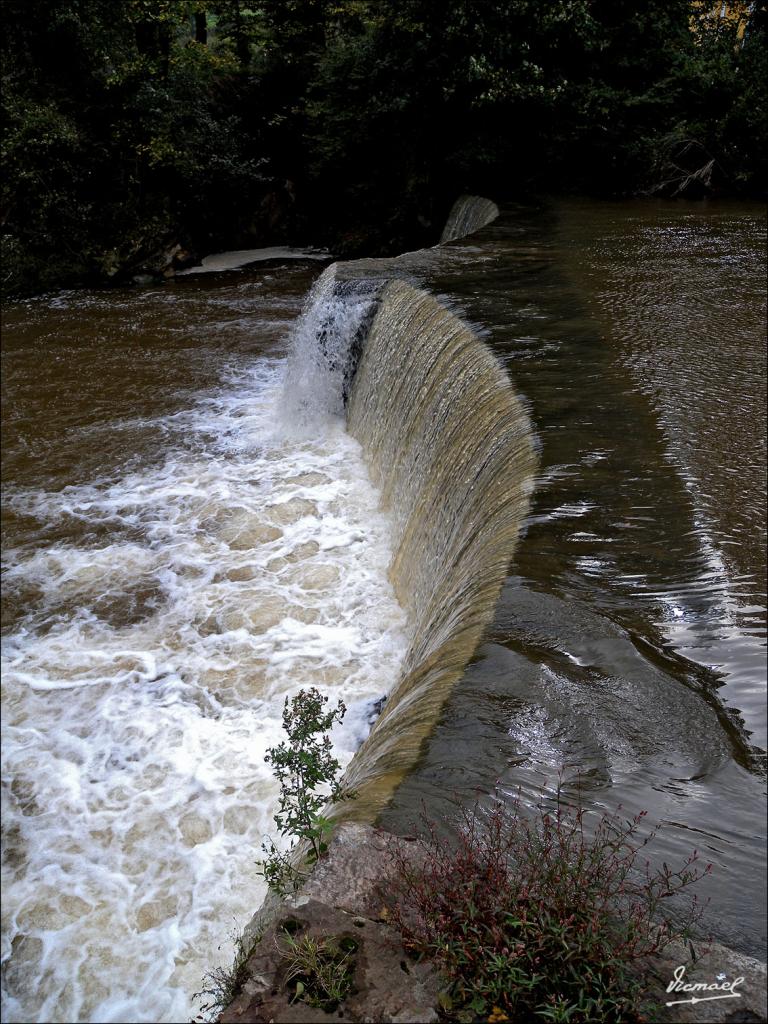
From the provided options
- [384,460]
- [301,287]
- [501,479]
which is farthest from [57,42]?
[501,479]

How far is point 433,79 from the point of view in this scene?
11.9 meters

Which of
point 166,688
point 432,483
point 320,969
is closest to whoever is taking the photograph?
point 320,969

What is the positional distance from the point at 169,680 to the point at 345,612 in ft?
4.03

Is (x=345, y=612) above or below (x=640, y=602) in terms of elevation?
below

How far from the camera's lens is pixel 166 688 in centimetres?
480

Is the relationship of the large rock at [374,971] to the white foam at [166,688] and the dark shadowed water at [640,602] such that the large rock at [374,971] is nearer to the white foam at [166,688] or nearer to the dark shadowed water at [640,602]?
the dark shadowed water at [640,602]

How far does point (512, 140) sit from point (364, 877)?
12.1 meters

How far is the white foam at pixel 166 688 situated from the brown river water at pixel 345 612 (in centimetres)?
2

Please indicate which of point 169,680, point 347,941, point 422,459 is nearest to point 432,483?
point 422,459

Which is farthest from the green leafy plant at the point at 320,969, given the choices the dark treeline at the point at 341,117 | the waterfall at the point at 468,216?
the dark treeline at the point at 341,117

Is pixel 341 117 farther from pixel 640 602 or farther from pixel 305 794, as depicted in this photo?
pixel 305 794

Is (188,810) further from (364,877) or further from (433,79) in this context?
(433,79)

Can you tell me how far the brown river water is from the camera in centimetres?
268

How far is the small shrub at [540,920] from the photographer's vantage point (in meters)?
1.81
